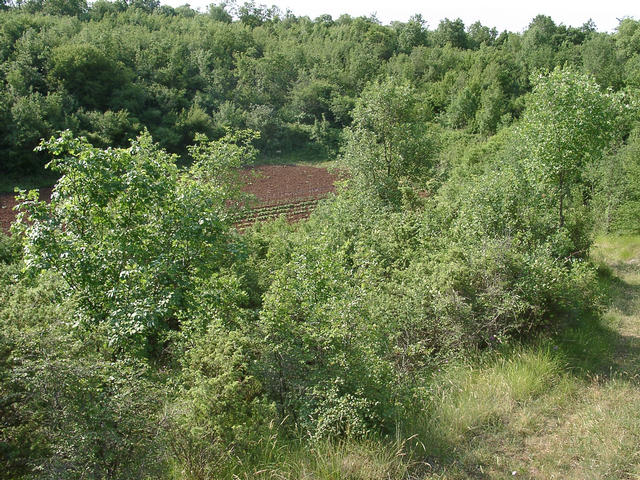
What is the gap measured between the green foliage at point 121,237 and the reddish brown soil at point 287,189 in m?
18.4

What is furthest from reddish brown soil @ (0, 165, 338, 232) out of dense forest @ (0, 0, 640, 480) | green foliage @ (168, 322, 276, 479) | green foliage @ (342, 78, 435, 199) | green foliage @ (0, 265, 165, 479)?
green foliage @ (0, 265, 165, 479)

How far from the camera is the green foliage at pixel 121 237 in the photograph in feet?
17.9

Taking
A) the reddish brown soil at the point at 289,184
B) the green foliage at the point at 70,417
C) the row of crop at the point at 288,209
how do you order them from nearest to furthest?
the green foliage at the point at 70,417
the row of crop at the point at 288,209
the reddish brown soil at the point at 289,184

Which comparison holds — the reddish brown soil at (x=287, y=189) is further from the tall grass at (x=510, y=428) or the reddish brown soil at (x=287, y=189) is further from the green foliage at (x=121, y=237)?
the tall grass at (x=510, y=428)

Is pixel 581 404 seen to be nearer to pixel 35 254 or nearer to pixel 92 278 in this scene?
pixel 92 278

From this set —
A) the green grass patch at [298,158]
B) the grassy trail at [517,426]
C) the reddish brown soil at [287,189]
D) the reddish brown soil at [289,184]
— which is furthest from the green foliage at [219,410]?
the green grass patch at [298,158]

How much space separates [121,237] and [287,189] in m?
30.0

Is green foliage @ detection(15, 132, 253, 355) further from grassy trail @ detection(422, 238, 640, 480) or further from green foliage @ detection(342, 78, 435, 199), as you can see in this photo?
green foliage @ detection(342, 78, 435, 199)

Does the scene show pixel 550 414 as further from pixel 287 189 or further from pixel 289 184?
pixel 289 184

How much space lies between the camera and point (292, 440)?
4.27 m

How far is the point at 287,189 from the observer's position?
35594mm

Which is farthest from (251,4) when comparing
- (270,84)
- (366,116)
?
(366,116)

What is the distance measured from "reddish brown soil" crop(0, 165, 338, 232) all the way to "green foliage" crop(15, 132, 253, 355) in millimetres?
18389

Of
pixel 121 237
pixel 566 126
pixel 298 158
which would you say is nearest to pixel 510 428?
pixel 121 237
